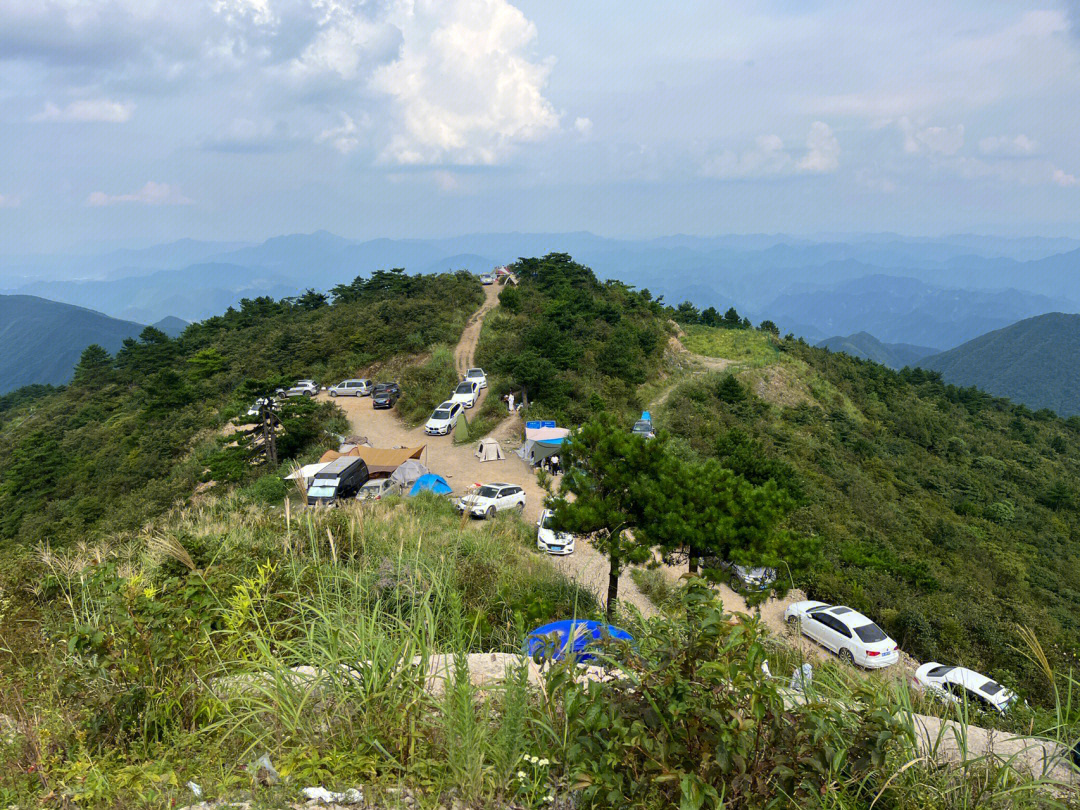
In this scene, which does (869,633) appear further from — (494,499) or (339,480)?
(339,480)

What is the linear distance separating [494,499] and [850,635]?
33.1 feet

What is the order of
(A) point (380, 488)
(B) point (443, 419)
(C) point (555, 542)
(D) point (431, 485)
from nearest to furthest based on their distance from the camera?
(C) point (555, 542), (D) point (431, 485), (A) point (380, 488), (B) point (443, 419)

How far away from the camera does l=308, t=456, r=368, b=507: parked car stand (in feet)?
56.6

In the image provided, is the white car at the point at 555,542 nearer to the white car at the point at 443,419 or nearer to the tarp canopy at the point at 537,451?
the tarp canopy at the point at 537,451

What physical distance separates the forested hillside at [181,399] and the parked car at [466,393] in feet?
19.0

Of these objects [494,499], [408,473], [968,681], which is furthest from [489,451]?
[968,681]

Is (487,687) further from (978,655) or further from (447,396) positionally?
(447,396)

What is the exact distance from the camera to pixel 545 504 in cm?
1081

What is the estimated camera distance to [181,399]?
34.0 metres

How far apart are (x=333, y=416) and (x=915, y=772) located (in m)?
26.7

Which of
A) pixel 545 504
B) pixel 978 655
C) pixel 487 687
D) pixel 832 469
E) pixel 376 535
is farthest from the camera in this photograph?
pixel 832 469

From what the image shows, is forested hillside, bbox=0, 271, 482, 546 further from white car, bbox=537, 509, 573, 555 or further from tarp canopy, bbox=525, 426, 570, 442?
white car, bbox=537, 509, 573, 555

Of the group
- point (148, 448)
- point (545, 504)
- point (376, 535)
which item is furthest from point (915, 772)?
point (148, 448)

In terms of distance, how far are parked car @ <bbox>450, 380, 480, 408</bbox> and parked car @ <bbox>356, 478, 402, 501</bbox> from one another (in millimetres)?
8711
